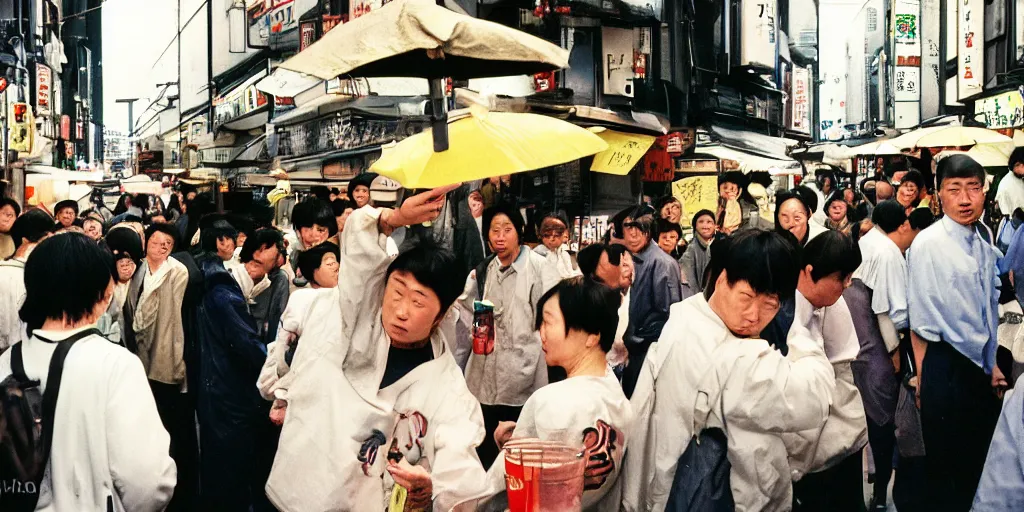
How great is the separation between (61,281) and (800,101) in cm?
3474

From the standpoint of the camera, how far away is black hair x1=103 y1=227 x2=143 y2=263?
8.51m

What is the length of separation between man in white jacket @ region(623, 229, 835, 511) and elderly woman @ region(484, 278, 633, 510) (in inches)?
4.7

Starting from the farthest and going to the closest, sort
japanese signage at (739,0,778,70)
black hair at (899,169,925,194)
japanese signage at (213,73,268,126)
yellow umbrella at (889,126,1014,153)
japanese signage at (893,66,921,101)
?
japanese signage at (213,73,268,126)
japanese signage at (893,66,921,101)
japanese signage at (739,0,778,70)
yellow umbrella at (889,126,1014,153)
black hair at (899,169,925,194)

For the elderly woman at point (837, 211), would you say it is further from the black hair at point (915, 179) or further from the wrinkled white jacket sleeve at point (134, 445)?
the wrinkled white jacket sleeve at point (134, 445)

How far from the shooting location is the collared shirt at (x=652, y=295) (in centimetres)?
905

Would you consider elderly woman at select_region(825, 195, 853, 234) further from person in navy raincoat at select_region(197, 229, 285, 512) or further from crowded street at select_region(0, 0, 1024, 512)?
person in navy raincoat at select_region(197, 229, 285, 512)

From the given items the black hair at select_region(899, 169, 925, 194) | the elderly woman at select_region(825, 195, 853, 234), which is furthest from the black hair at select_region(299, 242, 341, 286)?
the elderly woman at select_region(825, 195, 853, 234)

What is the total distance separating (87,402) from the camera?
11.4 ft

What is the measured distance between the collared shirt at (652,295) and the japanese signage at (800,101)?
27.5 m

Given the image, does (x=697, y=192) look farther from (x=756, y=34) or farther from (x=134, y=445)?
(x=134, y=445)

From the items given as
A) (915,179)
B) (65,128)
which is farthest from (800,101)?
(65,128)

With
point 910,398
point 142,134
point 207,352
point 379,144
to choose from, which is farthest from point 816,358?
point 142,134

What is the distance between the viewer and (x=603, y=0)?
1761 centimetres

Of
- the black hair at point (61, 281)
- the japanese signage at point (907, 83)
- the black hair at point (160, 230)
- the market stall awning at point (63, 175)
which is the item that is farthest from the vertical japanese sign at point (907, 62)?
the black hair at point (61, 281)
